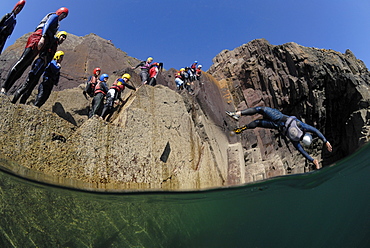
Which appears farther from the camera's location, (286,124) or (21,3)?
(286,124)

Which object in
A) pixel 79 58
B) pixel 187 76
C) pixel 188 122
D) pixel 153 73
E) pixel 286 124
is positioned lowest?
pixel 286 124

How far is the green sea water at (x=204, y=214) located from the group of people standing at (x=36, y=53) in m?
2.24

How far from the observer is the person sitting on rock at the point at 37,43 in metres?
5.58

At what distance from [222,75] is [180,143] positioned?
1267 cm

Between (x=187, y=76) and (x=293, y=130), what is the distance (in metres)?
8.75

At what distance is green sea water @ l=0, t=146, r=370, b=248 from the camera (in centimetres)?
527

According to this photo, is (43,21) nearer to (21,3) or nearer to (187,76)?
(21,3)

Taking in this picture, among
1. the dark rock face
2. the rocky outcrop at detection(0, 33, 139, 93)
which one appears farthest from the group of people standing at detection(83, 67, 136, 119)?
the dark rock face

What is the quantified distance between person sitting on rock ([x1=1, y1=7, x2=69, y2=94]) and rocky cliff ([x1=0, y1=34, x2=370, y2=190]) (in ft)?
3.99

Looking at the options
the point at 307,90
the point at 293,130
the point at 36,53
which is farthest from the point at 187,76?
the point at 36,53

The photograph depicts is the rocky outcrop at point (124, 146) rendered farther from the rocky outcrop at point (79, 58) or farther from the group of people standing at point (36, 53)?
the rocky outcrop at point (79, 58)

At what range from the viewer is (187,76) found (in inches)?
635

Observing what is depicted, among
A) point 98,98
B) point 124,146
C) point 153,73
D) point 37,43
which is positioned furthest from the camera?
point 153,73

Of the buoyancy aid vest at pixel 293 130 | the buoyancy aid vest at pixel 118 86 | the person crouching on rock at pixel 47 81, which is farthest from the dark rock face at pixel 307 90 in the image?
the person crouching on rock at pixel 47 81
